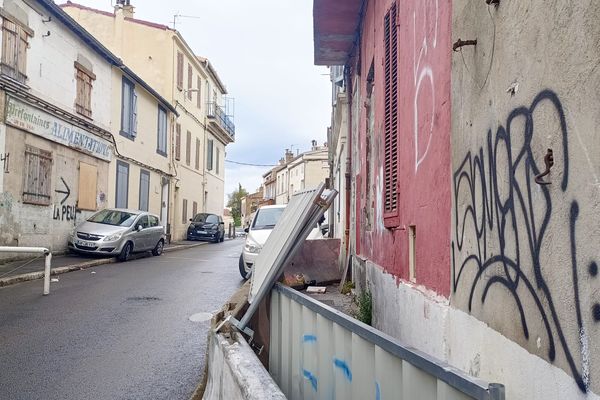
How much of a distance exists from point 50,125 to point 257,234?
7.62 m

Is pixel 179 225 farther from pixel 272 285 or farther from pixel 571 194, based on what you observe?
pixel 571 194

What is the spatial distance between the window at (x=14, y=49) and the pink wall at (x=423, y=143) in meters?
10.7

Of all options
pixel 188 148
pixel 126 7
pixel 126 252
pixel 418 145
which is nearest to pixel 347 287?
pixel 418 145

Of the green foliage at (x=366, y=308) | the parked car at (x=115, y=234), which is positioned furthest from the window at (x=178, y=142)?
the green foliage at (x=366, y=308)

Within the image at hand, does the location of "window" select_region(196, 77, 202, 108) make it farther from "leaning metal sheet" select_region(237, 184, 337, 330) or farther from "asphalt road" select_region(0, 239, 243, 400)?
"leaning metal sheet" select_region(237, 184, 337, 330)

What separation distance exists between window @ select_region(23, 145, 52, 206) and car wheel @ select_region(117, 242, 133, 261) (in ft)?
8.28

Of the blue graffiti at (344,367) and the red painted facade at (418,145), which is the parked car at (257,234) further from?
the blue graffiti at (344,367)

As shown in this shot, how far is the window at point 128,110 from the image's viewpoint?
828 inches

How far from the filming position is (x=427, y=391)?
1769 mm

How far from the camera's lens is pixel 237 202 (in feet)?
266

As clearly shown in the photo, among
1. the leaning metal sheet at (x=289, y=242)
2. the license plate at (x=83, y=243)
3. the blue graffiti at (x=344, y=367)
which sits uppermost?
the leaning metal sheet at (x=289, y=242)

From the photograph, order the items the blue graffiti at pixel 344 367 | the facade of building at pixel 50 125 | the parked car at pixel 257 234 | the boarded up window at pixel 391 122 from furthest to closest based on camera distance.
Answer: the facade of building at pixel 50 125
the parked car at pixel 257 234
the boarded up window at pixel 391 122
the blue graffiti at pixel 344 367

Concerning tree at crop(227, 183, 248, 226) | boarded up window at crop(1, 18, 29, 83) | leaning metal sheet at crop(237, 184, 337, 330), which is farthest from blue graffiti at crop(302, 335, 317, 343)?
tree at crop(227, 183, 248, 226)

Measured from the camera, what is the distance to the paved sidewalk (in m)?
10.7
